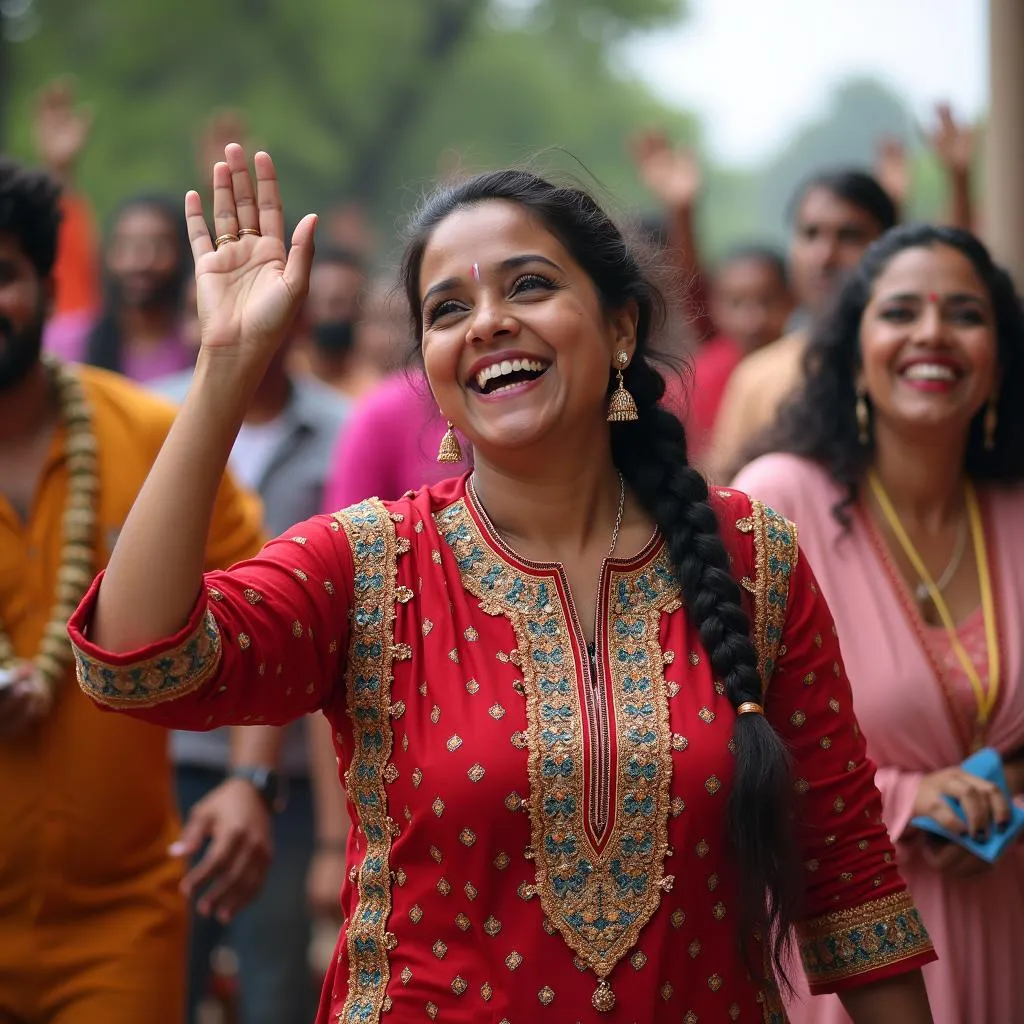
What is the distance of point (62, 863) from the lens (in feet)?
11.0

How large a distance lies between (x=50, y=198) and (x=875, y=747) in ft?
7.23

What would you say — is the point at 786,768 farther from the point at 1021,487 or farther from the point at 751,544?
the point at 1021,487

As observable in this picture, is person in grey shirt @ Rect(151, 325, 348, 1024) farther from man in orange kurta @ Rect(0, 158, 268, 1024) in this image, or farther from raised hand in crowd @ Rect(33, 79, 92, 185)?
raised hand in crowd @ Rect(33, 79, 92, 185)

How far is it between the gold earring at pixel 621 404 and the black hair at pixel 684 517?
1.4 inches

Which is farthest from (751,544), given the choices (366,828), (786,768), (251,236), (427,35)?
(427,35)

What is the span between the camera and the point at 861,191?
5.76 m

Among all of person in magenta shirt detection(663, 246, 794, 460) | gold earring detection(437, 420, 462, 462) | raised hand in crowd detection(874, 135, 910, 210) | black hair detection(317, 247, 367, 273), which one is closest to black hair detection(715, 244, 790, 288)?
person in magenta shirt detection(663, 246, 794, 460)

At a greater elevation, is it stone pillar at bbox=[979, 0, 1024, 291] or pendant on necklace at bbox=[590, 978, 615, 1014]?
stone pillar at bbox=[979, 0, 1024, 291]

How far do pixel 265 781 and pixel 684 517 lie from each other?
4.76ft

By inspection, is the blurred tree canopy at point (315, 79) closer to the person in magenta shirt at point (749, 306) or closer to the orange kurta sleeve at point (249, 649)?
the person in magenta shirt at point (749, 306)

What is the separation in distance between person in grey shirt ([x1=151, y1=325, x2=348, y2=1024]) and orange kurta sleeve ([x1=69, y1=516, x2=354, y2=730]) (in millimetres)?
2257

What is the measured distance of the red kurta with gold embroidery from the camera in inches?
96.7

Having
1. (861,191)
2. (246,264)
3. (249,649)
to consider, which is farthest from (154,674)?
(861,191)

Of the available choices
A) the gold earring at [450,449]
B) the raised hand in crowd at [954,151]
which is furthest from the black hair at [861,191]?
the gold earring at [450,449]
